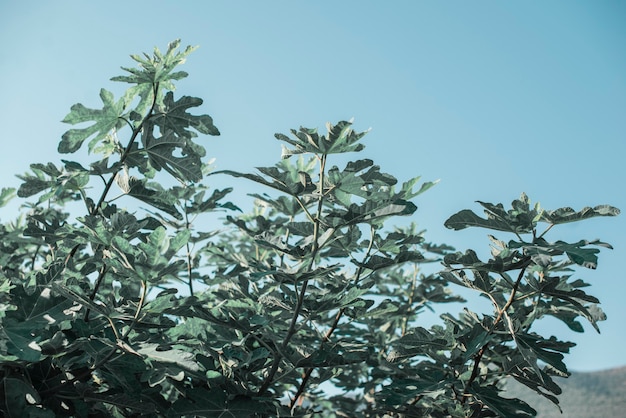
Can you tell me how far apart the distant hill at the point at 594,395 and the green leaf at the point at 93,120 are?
9271 mm

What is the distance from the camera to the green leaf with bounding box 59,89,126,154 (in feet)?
7.16

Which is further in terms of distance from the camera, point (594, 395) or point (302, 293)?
point (594, 395)

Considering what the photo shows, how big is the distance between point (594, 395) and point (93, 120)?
43.3 feet

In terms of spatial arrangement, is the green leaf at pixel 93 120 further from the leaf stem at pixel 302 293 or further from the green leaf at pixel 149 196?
the leaf stem at pixel 302 293

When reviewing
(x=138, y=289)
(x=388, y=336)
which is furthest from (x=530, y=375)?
(x=138, y=289)

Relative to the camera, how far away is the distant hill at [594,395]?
414 inches

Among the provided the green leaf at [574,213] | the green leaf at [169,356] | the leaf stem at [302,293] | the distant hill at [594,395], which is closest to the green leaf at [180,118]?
the leaf stem at [302,293]

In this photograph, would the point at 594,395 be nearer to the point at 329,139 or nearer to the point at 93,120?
the point at 329,139

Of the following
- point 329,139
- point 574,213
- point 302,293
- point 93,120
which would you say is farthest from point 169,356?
Result: point 574,213

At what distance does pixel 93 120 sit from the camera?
222 cm

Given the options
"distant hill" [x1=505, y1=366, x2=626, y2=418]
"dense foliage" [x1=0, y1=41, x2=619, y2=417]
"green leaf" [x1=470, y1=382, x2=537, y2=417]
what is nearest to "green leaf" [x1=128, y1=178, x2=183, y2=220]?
"dense foliage" [x1=0, y1=41, x2=619, y2=417]

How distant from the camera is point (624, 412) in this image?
10414 millimetres

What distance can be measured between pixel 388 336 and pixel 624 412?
30.8ft

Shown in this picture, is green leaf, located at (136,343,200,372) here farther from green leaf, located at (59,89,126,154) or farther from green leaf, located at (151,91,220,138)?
green leaf, located at (59,89,126,154)
